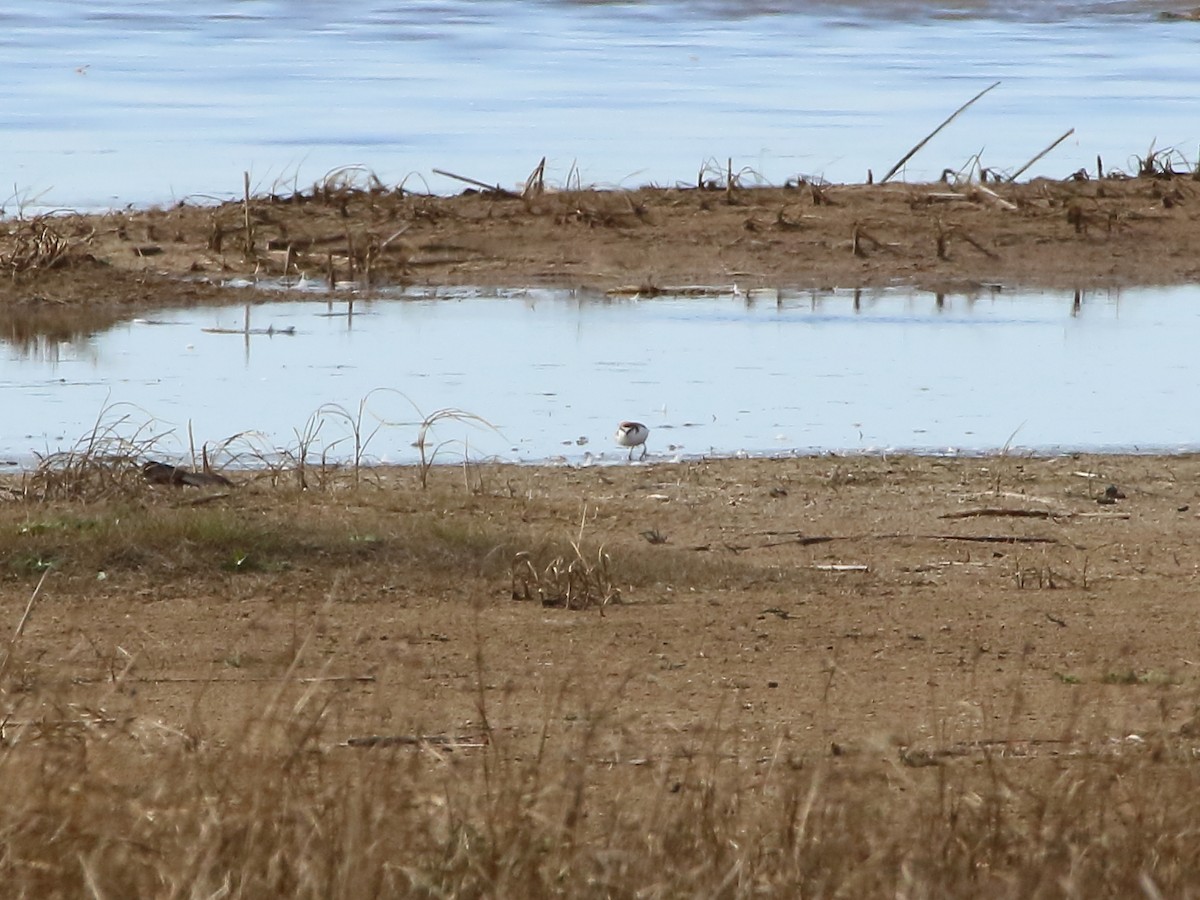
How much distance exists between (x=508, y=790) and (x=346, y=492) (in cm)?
593

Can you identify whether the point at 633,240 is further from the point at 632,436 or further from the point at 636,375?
the point at 632,436

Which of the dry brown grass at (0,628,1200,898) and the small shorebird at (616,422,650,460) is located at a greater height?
the dry brown grass at (0,628,1200,898)

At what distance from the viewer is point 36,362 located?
15.2m

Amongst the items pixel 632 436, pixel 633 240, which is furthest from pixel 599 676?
pixel 633 240

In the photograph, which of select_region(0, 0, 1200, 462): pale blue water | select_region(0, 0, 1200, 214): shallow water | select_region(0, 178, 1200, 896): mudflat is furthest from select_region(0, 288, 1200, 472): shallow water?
select_region(0, 0, 1200, 214): shallow water

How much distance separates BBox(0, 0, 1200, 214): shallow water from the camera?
24.0 metres

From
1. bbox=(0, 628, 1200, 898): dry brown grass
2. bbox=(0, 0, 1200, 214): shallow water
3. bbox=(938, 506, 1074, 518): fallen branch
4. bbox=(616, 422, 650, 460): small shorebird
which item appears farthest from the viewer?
bbox=(0, 0, 1200, 214): shallow water

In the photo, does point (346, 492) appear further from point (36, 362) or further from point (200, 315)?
point (200, 315)

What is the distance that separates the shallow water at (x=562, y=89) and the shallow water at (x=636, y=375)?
13.4 feet

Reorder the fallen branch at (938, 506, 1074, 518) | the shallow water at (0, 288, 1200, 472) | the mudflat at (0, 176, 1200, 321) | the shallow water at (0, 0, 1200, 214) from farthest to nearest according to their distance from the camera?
1. the shallow water at (0, 0, 1200, 214)
2. the mudflat at (0, 176, 1200, 321)
3. the shallow water at (0, 288, 1200, 472)
4. the fallen branch at (938, 506, 1074, 518)

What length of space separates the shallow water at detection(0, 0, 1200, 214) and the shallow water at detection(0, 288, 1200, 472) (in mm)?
4098

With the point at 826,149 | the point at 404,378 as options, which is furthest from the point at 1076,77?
the point at 404,378

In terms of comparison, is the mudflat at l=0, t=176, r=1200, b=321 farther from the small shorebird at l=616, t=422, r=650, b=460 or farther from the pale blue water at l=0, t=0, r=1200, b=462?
the small shorebird at l=616, t=422, r=650, b=460

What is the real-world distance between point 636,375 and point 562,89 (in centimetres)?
1741
